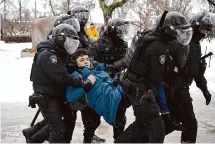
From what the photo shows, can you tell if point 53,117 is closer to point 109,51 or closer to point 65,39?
point 65,39

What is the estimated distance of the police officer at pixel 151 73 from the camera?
12.6ft

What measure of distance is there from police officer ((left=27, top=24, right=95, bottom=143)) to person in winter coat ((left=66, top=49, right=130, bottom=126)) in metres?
0.10

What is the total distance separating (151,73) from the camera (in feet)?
12.8

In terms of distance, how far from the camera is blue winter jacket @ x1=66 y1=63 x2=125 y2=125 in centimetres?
427

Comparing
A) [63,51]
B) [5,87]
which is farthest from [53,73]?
[5,87]

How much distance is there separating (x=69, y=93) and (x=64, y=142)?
0.63 m

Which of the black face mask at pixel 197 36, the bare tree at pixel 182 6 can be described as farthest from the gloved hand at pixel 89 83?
the bare tree at pixel 182 6

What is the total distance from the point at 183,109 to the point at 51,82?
4.86 feet

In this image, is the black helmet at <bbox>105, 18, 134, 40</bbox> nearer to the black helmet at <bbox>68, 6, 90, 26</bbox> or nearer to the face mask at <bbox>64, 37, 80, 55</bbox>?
the black helmet at <bbox>68, 6, 90, 26</bbox>

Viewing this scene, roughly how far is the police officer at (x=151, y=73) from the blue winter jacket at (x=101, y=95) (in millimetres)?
228

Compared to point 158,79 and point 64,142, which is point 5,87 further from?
point 158,79

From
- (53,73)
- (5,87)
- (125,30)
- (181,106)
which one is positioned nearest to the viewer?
(53,73)

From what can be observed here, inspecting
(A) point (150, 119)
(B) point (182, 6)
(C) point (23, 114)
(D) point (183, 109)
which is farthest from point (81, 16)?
(B) point (182, 6)

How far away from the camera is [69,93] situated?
14.8 feet
